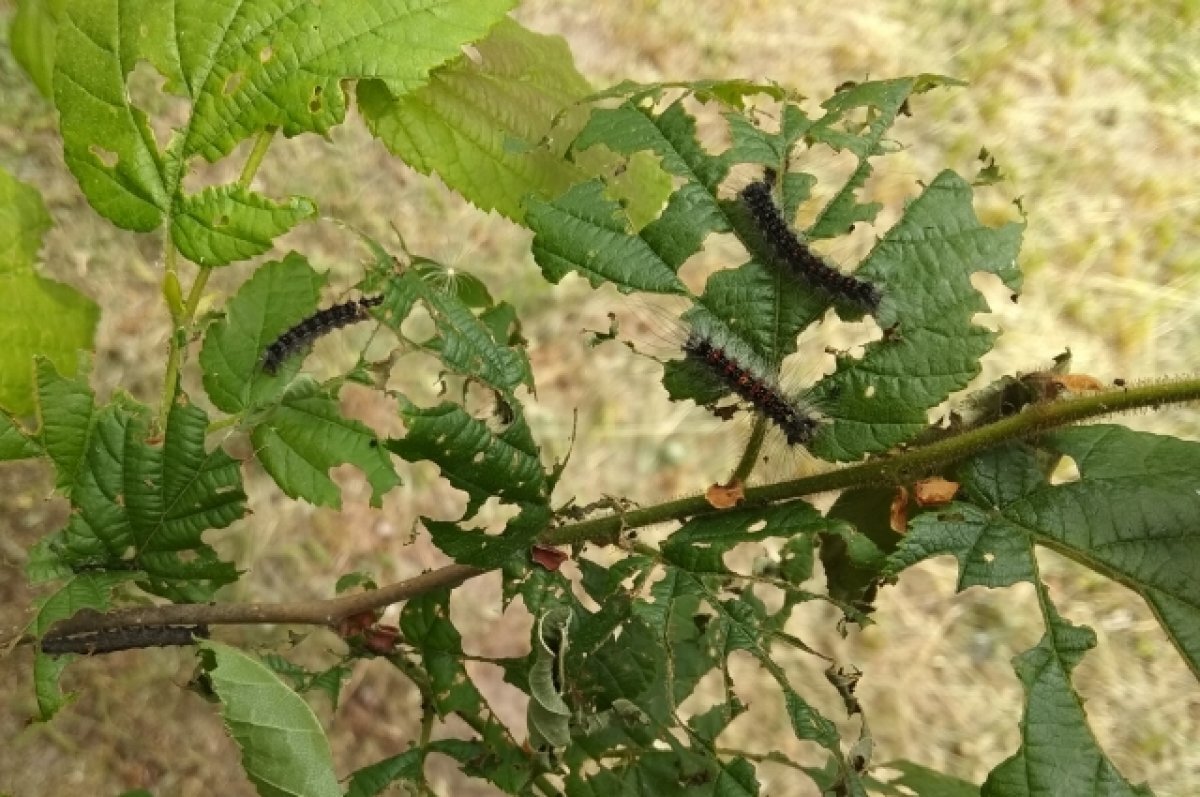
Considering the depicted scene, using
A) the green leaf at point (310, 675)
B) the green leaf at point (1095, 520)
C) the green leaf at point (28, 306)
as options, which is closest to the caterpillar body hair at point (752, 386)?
the green leaf at point (1095, 520)

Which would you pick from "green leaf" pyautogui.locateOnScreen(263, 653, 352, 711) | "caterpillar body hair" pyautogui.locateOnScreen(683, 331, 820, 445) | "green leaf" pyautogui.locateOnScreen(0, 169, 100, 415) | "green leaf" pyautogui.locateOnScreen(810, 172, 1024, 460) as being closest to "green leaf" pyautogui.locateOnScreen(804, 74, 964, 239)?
"green leaf" pyautogui.locateOnScreen(810, 172, 1024, 460)

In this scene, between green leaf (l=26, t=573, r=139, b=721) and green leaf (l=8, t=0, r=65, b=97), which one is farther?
green leaf (l=8, t=0, r=65, b=97)

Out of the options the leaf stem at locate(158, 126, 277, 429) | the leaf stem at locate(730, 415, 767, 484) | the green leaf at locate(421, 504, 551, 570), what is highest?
the leaf stem at locate(730, 415, 767, 484)

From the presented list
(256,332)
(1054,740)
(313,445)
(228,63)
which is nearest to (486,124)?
(228,63)

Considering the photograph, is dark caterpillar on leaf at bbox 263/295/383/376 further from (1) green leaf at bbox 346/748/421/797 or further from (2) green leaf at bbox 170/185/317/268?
(1) green leaf at bbox 346/748/421/797

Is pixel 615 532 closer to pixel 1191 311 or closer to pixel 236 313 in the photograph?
pixel 236 313

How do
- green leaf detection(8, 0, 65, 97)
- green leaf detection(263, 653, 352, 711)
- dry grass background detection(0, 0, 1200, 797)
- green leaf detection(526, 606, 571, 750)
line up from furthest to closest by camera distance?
dry grass background detection(0, 0, 1200, 797), green leaf detection(8, 0, 65, 97), green leaf detection(263, 653, 352, 711), green leaf detection(526, 606, 571, 750)
